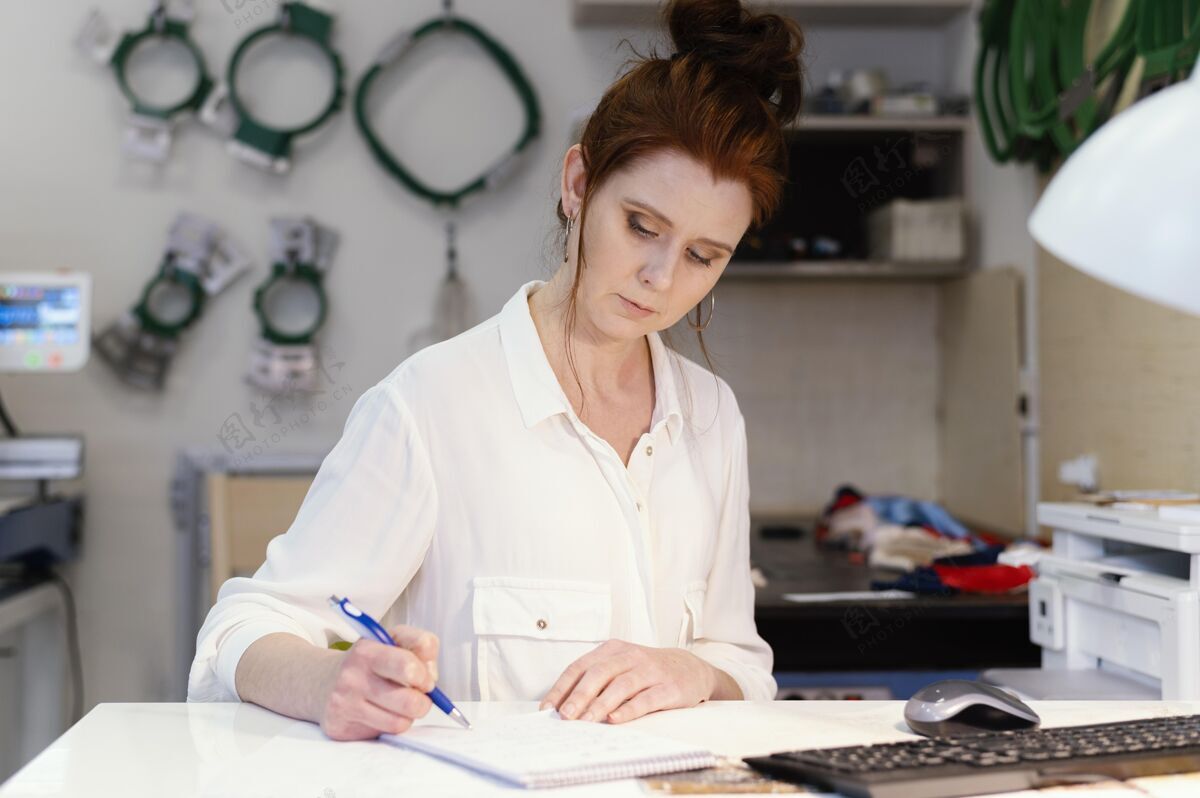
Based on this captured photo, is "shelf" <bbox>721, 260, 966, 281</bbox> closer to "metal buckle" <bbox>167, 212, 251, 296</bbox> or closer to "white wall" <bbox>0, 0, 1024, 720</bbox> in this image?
"white wall" <bbox>0, 0, 1024, 720</bbox>

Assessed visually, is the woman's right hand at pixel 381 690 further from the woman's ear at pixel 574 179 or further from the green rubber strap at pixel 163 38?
the green rubber strap at pixel 163 38

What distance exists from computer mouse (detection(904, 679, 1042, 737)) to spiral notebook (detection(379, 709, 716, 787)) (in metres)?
0.23

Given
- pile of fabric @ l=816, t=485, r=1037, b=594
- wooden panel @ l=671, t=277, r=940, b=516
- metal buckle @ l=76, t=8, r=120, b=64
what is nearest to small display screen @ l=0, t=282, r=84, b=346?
metal buckle @ l=76, t=8, r=120, b=64

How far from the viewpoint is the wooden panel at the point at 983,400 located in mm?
3021

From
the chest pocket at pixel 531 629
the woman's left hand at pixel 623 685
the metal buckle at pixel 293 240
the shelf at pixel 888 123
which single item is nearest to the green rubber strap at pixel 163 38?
the metal buckle at pixel 293 240

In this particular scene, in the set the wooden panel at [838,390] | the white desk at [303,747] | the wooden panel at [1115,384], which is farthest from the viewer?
the wooden panel at [838,390]

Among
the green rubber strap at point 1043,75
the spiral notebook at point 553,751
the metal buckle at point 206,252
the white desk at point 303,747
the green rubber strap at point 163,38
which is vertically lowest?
the white desk at point 303,747

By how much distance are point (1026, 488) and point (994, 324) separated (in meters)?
0.44

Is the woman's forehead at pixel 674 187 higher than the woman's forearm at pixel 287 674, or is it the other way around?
the woman's forehead at pixel 674 187

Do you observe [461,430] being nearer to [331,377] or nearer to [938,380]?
[331,377]

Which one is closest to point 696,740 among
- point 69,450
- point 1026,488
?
point 1026,488

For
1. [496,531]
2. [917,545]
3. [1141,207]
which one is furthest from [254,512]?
[1141,207]

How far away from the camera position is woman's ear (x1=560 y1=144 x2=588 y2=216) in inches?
55.4

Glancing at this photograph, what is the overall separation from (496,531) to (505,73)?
2.43 meters
